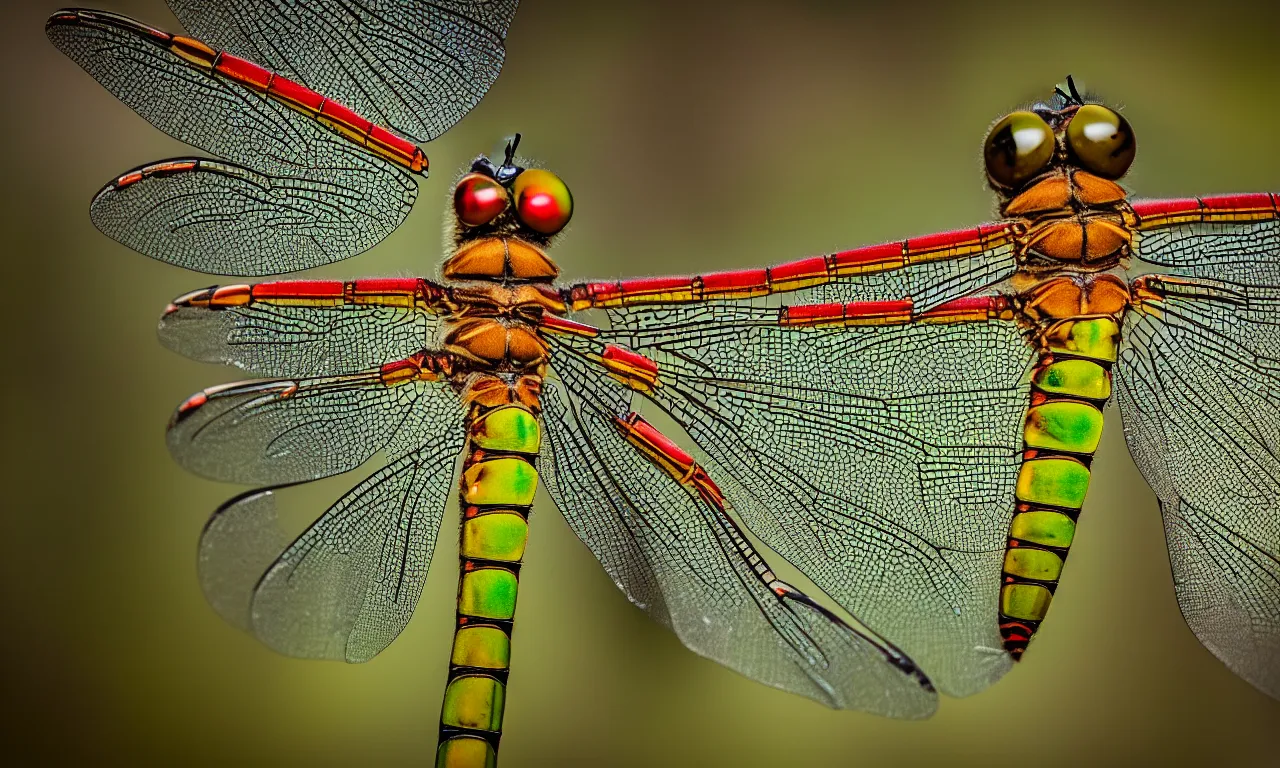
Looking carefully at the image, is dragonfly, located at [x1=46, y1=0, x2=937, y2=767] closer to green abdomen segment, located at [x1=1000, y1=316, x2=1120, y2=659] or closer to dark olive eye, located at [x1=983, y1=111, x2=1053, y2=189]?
green abdomen segment, located at [x1=1000, y1=316, x2=1120, y2=659]

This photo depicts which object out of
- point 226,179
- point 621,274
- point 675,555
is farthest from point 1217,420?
point 226,179

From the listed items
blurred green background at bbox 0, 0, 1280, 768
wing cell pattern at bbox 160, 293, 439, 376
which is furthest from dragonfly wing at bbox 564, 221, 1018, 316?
blurred green background at bbox 0, 0, 1280, 768

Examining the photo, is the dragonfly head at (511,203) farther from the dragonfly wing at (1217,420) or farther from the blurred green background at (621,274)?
the dragonfly wing at (1217,420)

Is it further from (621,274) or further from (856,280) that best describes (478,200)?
(621,274)

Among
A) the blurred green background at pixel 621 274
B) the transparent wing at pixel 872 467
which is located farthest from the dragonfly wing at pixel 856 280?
the blurred green background at pixel 621 274

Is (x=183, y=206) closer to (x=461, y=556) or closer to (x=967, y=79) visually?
(x=461, y=556)

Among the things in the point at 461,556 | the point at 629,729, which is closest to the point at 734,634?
the point at 461,556
